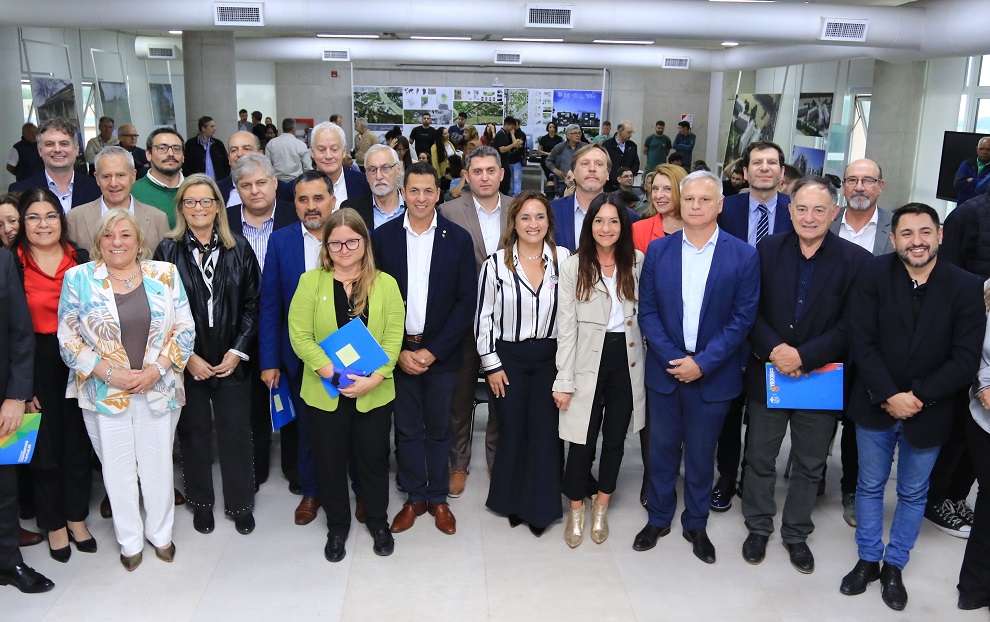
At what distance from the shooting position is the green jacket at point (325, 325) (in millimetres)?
3836

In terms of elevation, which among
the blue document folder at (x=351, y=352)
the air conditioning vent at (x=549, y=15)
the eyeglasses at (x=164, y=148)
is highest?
the air conditioning vent at (x=549, y=15)

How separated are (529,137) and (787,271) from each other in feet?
58.0

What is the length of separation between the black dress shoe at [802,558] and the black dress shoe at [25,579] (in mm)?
3529

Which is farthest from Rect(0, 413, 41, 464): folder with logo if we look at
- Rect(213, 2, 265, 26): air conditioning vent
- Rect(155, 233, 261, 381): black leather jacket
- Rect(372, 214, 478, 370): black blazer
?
Rect(213, 2, 265, 26): air conditioning vent

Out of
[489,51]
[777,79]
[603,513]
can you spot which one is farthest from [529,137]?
[603,513]

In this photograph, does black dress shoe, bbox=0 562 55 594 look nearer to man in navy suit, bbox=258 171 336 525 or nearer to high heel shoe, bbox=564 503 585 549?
man in navy suit, bbox=258 171 336 525

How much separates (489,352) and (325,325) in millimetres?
840

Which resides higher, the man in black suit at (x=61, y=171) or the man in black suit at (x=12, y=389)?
the man in black suit at (x=61, y=171)

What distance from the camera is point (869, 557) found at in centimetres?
386

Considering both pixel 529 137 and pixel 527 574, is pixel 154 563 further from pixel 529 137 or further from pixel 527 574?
pixel 529 137

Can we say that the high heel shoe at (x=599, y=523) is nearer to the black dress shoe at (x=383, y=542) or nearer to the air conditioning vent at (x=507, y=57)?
the black dress shoe at (x=383, y=542)

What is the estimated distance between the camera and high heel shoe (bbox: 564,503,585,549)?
4188 millimetres

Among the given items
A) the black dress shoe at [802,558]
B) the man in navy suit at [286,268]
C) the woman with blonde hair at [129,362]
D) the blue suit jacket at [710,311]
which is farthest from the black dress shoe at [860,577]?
the woman with blonde hair at [129,362]

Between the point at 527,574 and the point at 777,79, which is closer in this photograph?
the point at 527,574
